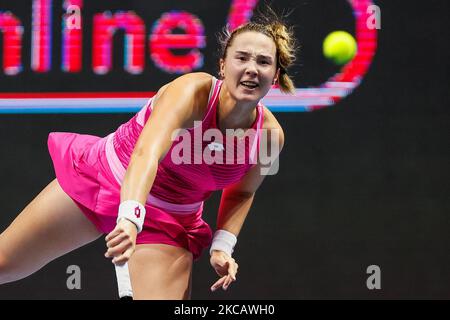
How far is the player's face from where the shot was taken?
2443mm

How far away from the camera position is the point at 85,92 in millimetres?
3736

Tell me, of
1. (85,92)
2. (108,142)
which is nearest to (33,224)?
(108,142)

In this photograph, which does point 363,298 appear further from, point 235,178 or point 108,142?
point 108,142

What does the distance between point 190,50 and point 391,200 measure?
1.05 m

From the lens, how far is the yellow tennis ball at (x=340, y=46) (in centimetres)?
369

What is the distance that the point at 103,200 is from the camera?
8.70 feet

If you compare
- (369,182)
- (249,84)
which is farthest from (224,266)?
(369,182)

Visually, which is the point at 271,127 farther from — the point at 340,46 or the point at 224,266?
the point at 340,46

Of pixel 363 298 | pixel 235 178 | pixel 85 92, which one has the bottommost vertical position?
pixel 363 298

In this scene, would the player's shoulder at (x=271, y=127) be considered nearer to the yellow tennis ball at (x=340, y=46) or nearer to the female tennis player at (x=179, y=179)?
the female tennis player at (x=179, y=179)

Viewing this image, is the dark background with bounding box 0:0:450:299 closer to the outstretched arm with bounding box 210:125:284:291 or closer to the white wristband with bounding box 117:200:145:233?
the outstretched arm with bounding box 210:125:284:291

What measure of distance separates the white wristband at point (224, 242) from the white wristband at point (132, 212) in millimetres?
672

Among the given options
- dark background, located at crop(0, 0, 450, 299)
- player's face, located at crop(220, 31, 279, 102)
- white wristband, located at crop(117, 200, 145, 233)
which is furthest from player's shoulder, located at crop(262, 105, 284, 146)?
dark background, located at crop(0, 0, 450, 299)

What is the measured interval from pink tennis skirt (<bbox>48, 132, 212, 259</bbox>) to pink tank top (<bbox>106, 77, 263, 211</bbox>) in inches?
1.4
